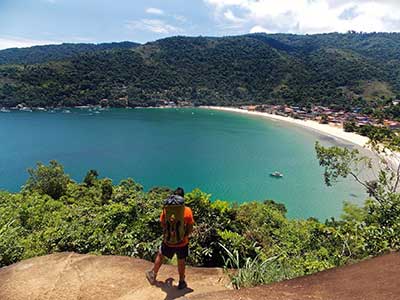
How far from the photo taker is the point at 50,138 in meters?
65.2

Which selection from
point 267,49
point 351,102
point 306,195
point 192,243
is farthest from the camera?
point 267,49

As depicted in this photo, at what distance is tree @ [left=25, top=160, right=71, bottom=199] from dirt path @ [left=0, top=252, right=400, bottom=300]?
2163cm

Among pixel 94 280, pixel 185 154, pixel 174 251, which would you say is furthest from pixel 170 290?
pixel 185 154

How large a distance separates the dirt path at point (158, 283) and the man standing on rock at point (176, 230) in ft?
0.76

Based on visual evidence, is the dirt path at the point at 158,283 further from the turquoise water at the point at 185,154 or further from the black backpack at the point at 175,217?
the turquoise water at the point at 185,154

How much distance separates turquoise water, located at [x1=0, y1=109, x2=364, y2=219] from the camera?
37406 mm

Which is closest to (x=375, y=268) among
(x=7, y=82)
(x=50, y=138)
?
(x=50, y=138)

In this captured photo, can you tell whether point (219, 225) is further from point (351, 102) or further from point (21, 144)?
point (351, 102)

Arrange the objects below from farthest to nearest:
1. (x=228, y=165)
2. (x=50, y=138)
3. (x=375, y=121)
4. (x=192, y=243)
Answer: (x=375, y=121) < (x=50, y=138) < (x=228, y=165) < (x=192, y=243)

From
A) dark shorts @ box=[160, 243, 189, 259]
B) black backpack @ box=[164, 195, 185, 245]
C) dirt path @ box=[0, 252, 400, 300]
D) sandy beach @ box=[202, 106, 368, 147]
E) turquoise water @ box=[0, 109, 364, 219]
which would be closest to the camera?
dirt path @ box=[0, 252, 400, 300]

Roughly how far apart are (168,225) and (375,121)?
83.9 metres

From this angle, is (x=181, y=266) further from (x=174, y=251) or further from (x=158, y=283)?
(x=158, y=283)

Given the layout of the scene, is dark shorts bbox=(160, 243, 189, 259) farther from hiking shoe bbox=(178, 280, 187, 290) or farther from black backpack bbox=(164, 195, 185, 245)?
hiking shoe bbox=(178, 280, 187, 290)

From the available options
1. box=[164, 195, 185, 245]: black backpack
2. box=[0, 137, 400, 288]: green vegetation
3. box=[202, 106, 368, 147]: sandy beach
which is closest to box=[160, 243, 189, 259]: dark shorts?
box=[164, 195, 185, 245]: black backpack
